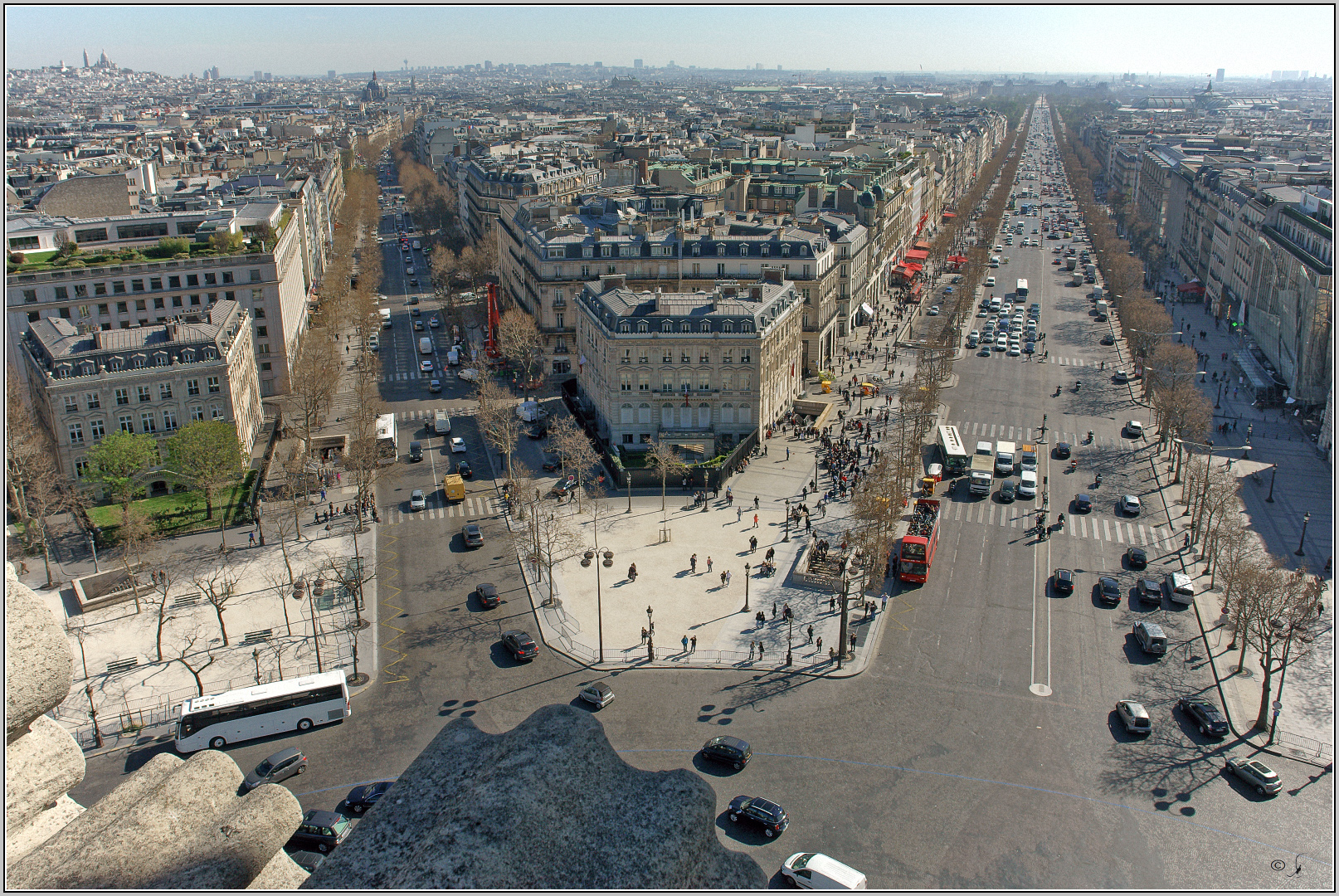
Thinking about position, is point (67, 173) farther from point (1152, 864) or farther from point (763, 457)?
point (1152, 864)

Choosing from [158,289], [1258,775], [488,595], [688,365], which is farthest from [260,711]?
[158,289]

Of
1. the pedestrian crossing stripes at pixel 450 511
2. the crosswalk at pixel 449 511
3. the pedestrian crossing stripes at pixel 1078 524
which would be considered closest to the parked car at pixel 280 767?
the crosswalk at pixel 449 511

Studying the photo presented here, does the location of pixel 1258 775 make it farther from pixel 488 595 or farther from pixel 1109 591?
pixel 488 595

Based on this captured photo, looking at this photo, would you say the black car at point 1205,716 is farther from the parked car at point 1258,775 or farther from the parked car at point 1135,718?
the parked car at point 1258,775

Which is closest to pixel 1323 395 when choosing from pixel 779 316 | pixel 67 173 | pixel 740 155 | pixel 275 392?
pixel 779 316

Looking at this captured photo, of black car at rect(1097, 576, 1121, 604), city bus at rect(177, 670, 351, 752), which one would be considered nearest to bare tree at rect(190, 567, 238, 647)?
city bus at rect(177, 670, 351, 752)
